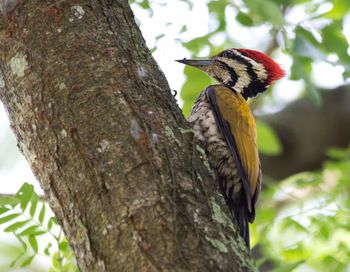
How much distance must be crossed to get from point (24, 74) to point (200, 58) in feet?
7.05

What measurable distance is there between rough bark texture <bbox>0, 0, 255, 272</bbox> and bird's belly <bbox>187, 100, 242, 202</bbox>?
1.14 meters

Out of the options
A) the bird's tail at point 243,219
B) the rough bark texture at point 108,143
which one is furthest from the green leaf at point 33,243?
the bird's tail at point 243,219

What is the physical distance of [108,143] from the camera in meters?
2.23

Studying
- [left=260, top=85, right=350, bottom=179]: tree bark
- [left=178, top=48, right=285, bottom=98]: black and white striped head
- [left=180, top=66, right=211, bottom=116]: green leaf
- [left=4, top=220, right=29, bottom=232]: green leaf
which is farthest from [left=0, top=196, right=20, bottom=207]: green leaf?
[left=260, top=85, right=350, bottom=179]: tree bark

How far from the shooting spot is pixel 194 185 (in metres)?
2.25

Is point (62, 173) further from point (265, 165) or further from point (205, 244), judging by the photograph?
point (265, 165)

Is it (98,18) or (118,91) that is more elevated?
(98,18)

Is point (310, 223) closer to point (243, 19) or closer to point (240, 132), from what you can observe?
point (240, 132)

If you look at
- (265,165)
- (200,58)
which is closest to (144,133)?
(200,58)

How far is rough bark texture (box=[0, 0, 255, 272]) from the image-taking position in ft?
6.79

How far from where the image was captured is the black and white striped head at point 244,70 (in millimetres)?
4488

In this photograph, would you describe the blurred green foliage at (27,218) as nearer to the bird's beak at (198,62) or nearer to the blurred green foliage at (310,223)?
the blurred green foliage at (310,223)

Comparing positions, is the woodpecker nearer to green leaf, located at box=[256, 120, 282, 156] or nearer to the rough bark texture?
green leaf, located at box=[256, 120, 282, 156]

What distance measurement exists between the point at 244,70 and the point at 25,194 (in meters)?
2.28
